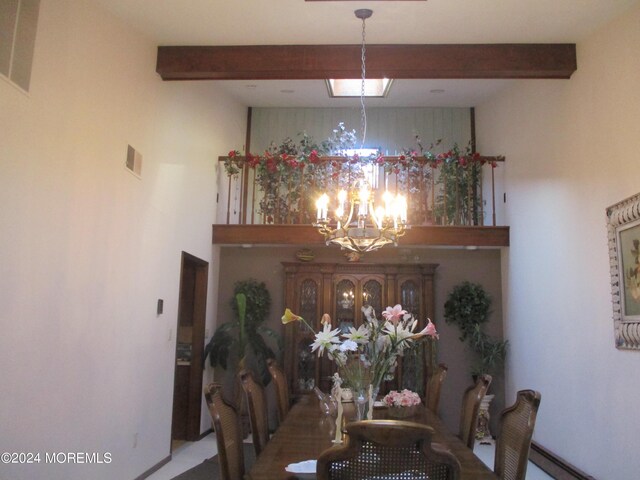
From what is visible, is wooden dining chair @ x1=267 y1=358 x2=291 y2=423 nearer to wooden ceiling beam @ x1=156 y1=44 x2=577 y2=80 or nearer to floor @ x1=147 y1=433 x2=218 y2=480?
floor @ x1=147 y1=433 x2=218 y2=480

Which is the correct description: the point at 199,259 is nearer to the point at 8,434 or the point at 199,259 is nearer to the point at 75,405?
the point at 75,405

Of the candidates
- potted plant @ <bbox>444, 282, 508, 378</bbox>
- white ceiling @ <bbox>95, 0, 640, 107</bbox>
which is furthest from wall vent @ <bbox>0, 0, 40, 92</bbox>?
potted plant @ <bbox>444, 282, 508, 378</bbox>

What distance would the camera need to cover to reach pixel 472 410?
3240 mm

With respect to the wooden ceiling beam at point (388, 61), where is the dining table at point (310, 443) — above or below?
below

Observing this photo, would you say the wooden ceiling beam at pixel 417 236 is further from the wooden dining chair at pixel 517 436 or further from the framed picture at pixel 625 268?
the wooden dining chair at pixel 517 436

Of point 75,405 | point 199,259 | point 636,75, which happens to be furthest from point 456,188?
point 75,405

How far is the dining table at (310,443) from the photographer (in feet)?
7.25

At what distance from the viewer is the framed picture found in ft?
11.4

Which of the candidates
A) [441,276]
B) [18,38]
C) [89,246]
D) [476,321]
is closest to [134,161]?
[89,246]

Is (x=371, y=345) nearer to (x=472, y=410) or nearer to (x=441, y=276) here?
(x=472, y=410)

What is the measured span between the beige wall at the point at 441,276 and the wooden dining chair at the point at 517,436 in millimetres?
4005

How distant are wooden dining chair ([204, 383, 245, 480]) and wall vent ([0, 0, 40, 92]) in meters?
1.97

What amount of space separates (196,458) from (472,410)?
311cm

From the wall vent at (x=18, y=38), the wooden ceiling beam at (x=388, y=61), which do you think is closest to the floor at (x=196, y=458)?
the wall vent at (x=18, y=38)
